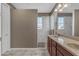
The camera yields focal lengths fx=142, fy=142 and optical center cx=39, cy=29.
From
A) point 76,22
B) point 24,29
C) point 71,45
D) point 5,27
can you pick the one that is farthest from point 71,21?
point 24,29

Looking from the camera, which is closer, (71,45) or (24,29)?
(71,45)

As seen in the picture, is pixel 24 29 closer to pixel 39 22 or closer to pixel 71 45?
pixel 39 22

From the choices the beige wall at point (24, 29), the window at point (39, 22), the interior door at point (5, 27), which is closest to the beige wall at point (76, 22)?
the interior door at point (5, 27)

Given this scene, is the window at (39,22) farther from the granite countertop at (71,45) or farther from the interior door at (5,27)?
the granite countertop at (71,45)

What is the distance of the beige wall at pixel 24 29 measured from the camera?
17.7 ft

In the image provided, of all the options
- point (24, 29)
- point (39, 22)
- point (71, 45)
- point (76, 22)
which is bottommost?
point (71, 45)

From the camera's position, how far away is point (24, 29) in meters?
5.45

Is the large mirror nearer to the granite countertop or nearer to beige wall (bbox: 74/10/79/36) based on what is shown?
beige wall (bbox: 74/10/79/36)

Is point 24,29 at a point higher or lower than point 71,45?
higher

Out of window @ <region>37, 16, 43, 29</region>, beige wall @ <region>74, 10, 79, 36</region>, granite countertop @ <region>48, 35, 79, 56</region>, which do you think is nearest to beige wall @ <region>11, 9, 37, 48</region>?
window @ <region>37, 16, 43, 29</region>

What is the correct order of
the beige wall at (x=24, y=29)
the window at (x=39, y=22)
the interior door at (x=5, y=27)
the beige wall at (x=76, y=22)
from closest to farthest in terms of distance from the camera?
the beige wall at (x=76, y=22)
the interior door at (x=5, y=27)
the beige wall at (x=24, y=29)
the window at (x=39, y=22)

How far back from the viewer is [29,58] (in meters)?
1.11

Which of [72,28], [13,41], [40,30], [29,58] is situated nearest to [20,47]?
[13,41]

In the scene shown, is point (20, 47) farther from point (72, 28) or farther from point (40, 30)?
point (72, 28)
